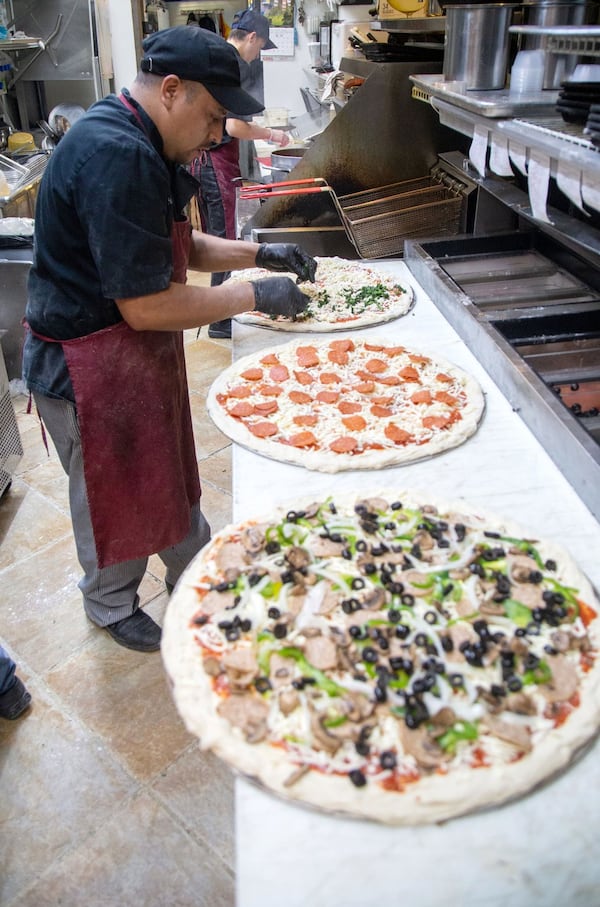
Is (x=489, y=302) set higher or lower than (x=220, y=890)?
higher

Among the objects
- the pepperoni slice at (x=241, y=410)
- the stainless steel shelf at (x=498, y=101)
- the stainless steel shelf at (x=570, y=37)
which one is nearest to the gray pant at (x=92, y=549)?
the pepperoni slice at (x=241, y=410)

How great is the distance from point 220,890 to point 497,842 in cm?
118

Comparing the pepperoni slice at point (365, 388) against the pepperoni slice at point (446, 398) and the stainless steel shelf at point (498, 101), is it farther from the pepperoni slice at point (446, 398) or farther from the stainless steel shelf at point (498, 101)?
the stainless steel shelf at point (498, 101)

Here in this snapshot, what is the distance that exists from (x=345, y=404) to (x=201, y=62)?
1086 millimetres

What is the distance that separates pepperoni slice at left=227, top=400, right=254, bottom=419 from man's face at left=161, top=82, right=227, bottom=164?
78 cm

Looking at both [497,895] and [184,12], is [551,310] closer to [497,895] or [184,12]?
[497,895]

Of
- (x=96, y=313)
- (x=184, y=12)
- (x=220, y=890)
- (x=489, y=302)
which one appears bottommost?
(x=220, y=890)

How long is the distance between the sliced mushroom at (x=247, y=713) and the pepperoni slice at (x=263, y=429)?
97 centimetres

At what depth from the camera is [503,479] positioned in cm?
192

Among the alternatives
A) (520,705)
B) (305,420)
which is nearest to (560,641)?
(520,705)

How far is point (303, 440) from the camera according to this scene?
6.84ft

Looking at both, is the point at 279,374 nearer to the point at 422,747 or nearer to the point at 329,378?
the point at 329,378

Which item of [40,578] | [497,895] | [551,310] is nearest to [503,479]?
[551,310]

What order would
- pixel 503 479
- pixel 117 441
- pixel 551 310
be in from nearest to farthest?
pixel 503 479 → pixel 117 441 → pixel 551 310
